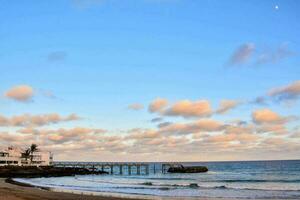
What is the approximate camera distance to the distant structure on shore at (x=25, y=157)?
439 feet

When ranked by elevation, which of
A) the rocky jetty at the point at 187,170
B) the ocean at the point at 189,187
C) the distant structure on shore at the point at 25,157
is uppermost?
the distant structure on shore at the point at 25,157

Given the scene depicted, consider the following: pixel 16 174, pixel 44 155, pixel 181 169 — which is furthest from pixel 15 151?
pixel 181 169

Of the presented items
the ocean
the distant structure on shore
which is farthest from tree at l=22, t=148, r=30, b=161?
the ocean

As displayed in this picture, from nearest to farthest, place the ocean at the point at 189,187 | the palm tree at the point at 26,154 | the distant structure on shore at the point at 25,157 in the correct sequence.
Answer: the ocean at the point at 189,187, the distant structure on shore at the point at 25,157, the palm tree at the point at 26,154

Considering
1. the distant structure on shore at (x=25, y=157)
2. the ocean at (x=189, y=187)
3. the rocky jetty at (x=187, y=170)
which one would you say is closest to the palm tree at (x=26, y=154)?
the distant structure on shore at (x=25, y=157)

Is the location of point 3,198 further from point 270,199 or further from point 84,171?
point 84,171

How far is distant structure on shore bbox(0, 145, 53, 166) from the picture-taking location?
133750 millimetres

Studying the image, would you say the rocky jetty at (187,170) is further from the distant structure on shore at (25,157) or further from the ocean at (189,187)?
the ocean at (189,187)

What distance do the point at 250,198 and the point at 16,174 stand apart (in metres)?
70.3

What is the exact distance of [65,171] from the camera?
110m

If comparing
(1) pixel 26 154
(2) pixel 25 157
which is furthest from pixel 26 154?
(2) pixel 25 157

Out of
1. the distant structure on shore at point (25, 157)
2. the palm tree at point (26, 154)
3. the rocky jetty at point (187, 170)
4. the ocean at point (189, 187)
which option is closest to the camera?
the ocean at point (189, 187)

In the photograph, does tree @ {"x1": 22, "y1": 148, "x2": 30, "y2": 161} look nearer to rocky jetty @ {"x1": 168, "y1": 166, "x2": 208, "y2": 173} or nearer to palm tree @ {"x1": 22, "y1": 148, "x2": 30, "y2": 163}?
palm tree @ {"x1": 22, "y1": 148, "x2": 30, "y2": 163}

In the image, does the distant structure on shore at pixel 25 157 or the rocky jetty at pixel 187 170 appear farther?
the distant structure on shore at pixel 25 157
